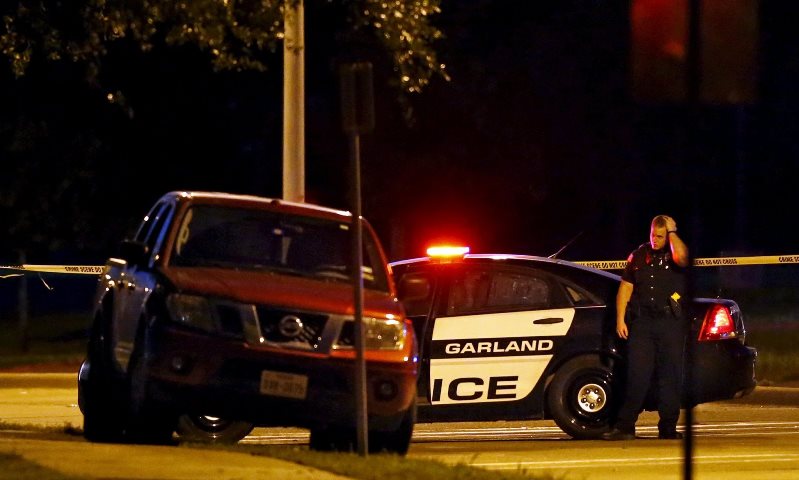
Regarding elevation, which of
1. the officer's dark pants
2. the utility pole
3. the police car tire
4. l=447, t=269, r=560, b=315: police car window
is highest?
the utility pole

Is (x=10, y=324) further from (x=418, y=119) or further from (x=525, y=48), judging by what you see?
(x=525, y=48)

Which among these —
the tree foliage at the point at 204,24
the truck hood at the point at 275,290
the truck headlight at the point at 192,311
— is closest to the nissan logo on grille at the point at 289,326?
the truck hood at the point at 275,290

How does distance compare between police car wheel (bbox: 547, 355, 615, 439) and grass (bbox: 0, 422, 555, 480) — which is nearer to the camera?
grass (bbox: 0, 422, 555, 480)

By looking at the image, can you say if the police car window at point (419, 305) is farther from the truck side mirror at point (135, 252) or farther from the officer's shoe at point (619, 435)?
the truck side mirror at point (135, 252)

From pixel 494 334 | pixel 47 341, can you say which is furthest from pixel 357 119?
pixel 47 341

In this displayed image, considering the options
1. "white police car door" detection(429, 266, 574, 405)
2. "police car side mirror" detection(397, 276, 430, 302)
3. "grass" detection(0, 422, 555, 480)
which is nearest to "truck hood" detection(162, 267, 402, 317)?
"police car side mirror" detection(397, 276, 430, 302)

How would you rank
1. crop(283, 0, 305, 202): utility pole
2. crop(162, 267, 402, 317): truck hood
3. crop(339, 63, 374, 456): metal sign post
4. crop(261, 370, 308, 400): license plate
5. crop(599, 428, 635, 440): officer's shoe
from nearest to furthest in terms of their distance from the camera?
crop(339, 63, 374, 456): metal sign post, crop(261, 370, 308, 400): license plate, crop(162, 267, 402, 317): truck hood, crop(599, 428, 635, 440): officer's shoe, crop(283, 0, 305, 202): utility pole

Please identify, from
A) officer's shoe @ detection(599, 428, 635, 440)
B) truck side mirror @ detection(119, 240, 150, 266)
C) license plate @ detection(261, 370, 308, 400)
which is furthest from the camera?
officer's shoe @ detection(599, 428, 635, 440)

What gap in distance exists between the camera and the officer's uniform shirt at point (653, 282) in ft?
43.2

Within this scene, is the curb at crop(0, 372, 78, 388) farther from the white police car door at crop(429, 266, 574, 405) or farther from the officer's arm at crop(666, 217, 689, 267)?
the officer's arm at crop(666, 217, 689, 267)

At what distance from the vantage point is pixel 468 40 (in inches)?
1412

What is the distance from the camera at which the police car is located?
519 inches

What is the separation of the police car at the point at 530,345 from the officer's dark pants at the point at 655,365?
201 millimetres

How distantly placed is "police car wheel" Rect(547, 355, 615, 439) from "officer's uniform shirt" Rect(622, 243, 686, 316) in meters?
0.57
